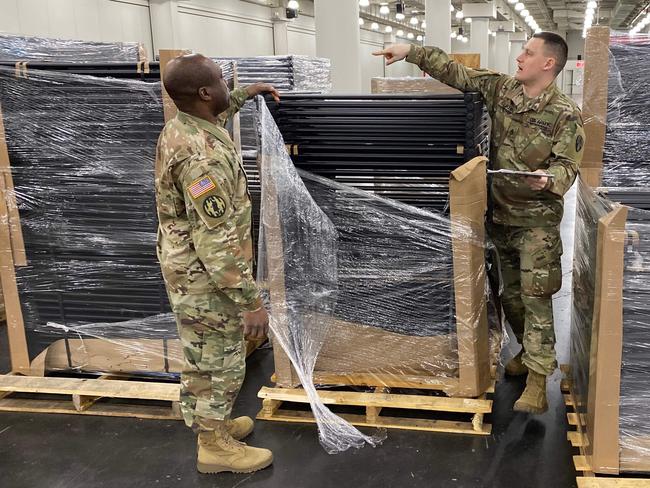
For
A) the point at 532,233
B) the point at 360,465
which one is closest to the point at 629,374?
the point at 532,233

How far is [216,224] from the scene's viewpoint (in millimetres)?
2191

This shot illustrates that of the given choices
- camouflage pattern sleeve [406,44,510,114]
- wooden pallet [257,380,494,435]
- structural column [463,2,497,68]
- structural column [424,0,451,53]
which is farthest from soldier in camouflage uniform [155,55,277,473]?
structural column [463,2,497,68]

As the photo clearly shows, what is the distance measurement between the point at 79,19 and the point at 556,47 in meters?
8.54

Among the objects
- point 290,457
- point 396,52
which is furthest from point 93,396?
point 396,52

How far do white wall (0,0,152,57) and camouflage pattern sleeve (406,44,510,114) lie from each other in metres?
6.78

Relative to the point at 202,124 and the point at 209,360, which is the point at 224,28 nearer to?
the point at 202,124

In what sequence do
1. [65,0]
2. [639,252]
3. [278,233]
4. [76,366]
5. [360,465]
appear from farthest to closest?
[65,0]
[76,366]
[278,233]
[360,465]
[639,252]

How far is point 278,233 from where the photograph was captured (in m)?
2.88

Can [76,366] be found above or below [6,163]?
below

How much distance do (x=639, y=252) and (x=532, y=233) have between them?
26.2 inches

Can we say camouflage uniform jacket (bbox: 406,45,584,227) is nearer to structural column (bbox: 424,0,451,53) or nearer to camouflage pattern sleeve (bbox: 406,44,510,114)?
camouflage pattern sleeve (bbox: 406,44,510,114)

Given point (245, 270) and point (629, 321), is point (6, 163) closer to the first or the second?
point (245, 270)

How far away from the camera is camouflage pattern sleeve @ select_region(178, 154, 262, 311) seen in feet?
7.13

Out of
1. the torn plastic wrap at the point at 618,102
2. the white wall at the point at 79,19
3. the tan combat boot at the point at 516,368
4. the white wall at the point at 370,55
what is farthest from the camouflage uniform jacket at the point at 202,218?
the white wall at the point at 370,55
